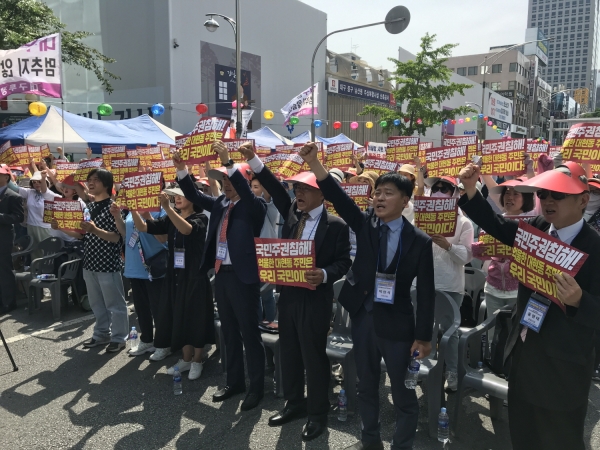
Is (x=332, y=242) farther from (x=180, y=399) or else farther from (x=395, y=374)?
(x=180, y=399)

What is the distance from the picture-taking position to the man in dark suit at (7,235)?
20.9 ft

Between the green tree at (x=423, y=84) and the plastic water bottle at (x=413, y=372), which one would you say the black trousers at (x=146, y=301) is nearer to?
the plastic water bottle at (x=413, y=372)

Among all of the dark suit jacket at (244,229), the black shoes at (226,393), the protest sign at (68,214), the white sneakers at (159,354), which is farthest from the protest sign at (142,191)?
the black shoes at (226,393)

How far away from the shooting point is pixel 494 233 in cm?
291

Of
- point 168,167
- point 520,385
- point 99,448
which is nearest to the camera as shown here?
point 520,385

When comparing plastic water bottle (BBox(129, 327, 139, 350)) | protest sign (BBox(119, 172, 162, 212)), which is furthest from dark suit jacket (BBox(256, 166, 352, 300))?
plastic water bottle (BBox(129, 327, 139, 350))

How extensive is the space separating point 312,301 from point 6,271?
5338 millimetres

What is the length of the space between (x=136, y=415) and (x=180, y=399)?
42cm

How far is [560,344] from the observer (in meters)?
2.38

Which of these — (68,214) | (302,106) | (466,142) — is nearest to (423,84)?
(302,106)

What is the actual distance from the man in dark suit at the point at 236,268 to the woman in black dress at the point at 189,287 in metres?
0.31

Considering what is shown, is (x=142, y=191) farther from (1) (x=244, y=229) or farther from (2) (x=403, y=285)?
(2) (x=403, y=285)

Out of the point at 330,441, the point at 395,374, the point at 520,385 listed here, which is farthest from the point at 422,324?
the point at 330,441

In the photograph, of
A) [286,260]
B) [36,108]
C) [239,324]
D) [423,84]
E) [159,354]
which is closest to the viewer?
[286,260]
